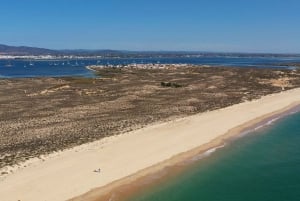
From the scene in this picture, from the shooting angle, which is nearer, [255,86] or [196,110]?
[196,110]

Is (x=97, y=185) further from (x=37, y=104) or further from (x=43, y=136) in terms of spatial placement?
(x=37, y=104)

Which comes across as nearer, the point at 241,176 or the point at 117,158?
the point at 241,176

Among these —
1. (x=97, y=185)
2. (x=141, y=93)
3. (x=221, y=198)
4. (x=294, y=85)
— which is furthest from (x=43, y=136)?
(x=294, y=85)

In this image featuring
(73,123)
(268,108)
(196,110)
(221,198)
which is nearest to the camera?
(221,198)

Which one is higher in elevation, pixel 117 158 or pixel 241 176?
pixel 117 158
